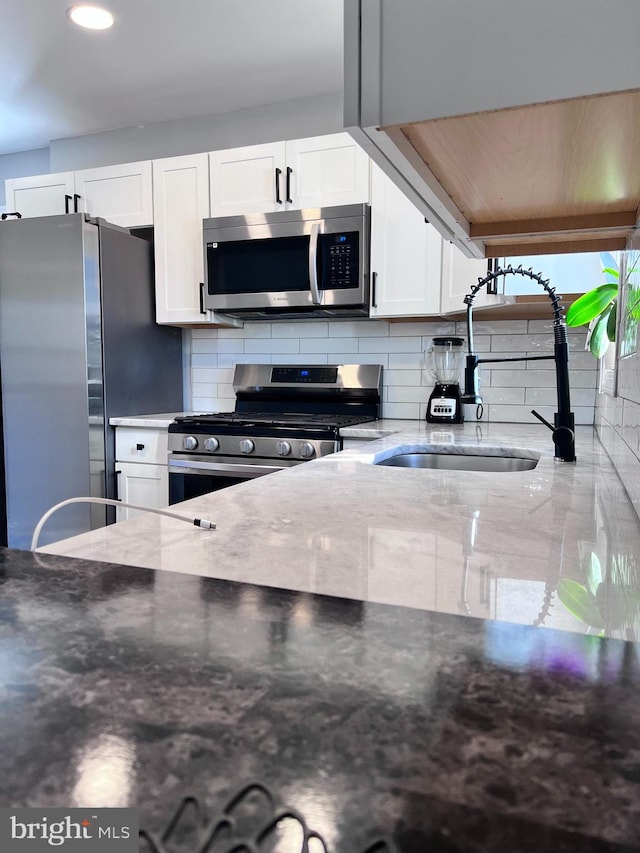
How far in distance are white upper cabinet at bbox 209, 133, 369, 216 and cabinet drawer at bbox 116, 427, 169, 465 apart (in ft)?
3.89

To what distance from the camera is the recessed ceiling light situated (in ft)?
7.97

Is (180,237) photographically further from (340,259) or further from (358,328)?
(358,328)

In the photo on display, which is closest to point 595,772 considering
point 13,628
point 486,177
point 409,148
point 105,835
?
point 105,835

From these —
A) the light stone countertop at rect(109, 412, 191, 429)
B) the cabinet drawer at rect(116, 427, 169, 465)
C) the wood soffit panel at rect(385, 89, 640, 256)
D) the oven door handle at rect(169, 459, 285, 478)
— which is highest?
the wood soffit panel at rect(385, 89, 640, 256)

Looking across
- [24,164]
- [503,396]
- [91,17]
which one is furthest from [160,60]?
[503,396]

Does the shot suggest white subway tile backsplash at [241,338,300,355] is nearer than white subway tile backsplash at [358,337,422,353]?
No

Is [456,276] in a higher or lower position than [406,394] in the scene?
higher

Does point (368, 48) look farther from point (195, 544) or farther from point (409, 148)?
point (195, 544)

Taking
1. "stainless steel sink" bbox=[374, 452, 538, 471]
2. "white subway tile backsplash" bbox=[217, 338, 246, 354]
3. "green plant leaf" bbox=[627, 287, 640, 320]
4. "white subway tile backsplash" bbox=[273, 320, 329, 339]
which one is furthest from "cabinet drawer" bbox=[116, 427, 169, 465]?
"green plant leaf" bbox=[627, 287, 640, 320]

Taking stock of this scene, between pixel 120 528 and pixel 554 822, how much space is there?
725 mm

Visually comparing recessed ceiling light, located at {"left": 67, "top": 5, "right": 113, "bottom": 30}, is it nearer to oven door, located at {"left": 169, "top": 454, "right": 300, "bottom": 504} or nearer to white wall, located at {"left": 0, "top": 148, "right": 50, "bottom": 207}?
white wall, located at {"left": 0, "top": 148, "right": 50, "bottom": 207}

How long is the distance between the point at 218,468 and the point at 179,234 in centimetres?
133

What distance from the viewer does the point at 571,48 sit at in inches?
20.7

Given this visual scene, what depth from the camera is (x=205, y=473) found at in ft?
9.12
